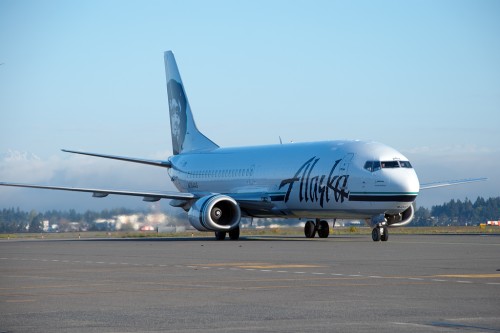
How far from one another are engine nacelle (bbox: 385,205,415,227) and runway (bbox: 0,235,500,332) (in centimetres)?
1486

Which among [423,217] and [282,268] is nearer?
[282,268]

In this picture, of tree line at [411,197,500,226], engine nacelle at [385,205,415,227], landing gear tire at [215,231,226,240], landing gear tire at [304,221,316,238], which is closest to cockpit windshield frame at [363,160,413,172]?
engine nacelle at [385,205,415,227]

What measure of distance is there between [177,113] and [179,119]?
1.51ft

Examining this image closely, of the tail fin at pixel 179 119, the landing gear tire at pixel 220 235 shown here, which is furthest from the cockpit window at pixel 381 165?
the tail fin at pixel 179 119

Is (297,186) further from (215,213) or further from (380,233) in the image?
(380,233)

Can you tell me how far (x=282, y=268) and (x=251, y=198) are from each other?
77.7 ft

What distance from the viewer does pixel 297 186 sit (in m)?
41.9

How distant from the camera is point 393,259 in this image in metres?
24.3

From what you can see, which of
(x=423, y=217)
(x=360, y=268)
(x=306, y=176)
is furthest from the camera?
(x=423, y=217)

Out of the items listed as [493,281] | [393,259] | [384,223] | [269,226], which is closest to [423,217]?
[269,226]

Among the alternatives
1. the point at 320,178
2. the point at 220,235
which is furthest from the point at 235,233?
the point at 320,178

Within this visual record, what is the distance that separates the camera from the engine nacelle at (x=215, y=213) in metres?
41.7

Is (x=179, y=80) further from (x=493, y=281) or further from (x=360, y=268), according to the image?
(x=493, y=281)

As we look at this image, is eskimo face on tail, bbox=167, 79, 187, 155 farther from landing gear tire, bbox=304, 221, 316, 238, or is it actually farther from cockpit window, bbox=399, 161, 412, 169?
cockpit window, bbox=399, 161, 412, 169
